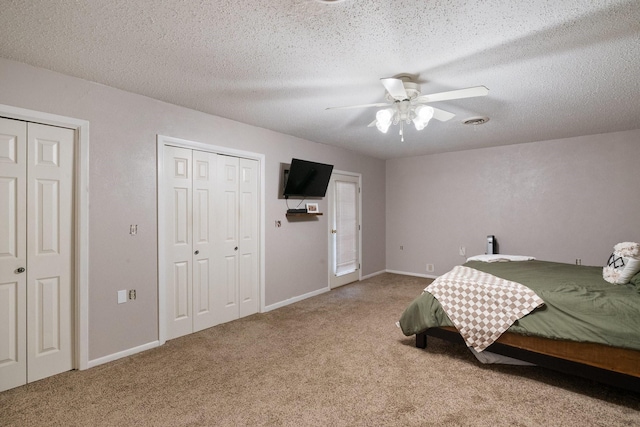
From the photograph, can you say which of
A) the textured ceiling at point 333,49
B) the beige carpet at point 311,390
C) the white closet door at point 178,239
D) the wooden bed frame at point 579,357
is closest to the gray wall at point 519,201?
the textured ceiling at point 333,49

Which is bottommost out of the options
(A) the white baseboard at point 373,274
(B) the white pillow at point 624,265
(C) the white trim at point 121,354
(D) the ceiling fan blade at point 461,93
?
(C) the white trim at point 121,354

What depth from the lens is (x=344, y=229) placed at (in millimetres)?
5527

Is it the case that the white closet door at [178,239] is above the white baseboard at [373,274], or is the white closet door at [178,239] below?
above

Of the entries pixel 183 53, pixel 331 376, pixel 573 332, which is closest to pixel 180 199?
pixel 183 53

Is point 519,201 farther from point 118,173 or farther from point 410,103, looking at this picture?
point 118,173

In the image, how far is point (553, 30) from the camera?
186cm

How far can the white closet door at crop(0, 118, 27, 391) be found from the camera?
2307mm

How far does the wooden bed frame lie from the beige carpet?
0.16 metres

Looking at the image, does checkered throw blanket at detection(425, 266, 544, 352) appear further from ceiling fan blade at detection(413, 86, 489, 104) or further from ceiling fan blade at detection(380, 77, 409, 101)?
ceiling fan blade at detection(380, 77, 409, 101)

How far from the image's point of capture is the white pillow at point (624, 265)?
2689mm

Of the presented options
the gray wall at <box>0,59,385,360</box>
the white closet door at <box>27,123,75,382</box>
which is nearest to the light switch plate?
the gray wall at <box>0,59,385,360</box>

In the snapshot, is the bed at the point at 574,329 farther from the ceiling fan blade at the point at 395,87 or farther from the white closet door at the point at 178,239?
the white closet door at the point at 178,239

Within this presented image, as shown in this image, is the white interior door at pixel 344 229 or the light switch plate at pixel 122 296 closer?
the light switch plate at pixel 122 296

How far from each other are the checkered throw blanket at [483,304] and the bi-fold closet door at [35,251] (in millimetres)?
3237
